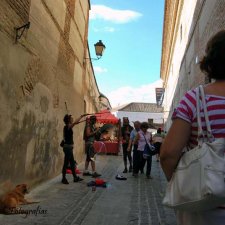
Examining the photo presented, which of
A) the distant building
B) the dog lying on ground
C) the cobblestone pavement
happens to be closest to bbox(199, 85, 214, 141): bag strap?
the cobblestone pavement

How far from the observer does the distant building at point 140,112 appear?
3068 inches

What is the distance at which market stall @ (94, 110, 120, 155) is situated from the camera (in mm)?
21797

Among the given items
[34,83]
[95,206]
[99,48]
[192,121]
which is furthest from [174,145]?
[99,48]

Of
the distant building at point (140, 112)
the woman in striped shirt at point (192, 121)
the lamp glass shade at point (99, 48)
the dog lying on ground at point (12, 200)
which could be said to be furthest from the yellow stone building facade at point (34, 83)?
the distant building at point (140, 112)

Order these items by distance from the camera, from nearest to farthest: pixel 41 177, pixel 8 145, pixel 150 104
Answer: pixel 8 145
pixel 41 177
pixel 150 104

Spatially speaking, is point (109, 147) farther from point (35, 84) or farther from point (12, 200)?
point (12, 200)

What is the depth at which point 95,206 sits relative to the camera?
6.73 metres

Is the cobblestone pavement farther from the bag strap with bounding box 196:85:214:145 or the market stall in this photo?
the market stall

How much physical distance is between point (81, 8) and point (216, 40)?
13.2 meters

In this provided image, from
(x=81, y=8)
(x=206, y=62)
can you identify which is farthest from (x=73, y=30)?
(x=206, y=62)

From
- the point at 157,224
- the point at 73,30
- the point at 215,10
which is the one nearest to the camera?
the point at 157,224

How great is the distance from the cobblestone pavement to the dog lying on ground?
170 mm

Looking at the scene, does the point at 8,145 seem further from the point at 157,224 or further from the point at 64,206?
the point at 157,224

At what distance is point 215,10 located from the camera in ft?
26.9
